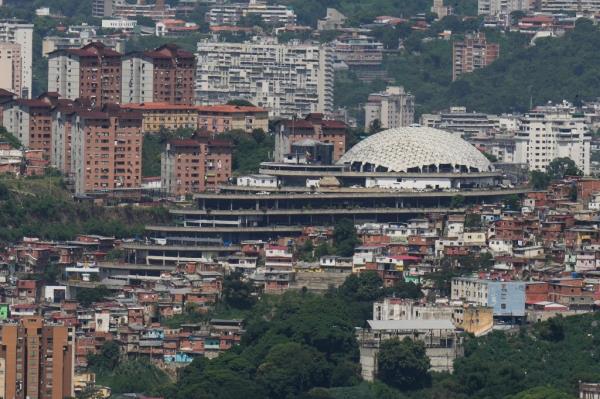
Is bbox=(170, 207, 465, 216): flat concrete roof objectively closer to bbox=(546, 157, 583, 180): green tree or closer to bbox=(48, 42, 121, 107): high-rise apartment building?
bbox=(546, 157, 583, 180): green tree

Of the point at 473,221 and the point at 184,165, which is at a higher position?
the point at 184,165

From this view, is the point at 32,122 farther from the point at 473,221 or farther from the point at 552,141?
the point at 552,141

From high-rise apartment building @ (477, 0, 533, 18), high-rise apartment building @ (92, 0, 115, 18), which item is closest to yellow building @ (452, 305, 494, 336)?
high-rise apartment building @ (477, 0, 533, 18)

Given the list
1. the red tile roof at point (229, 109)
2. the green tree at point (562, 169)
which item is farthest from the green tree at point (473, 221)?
the red tile roof at point (229, 109)

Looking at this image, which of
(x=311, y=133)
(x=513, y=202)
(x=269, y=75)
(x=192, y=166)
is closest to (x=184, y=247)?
(x=192, y=166)

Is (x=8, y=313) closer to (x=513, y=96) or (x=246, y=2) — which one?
(x=513, y=96)

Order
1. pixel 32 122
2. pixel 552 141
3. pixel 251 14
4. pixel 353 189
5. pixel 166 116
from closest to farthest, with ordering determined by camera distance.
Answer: pixel 353 189, pixel 32 122, pixel 166 116, pixel 552 141, pixel 251 14
